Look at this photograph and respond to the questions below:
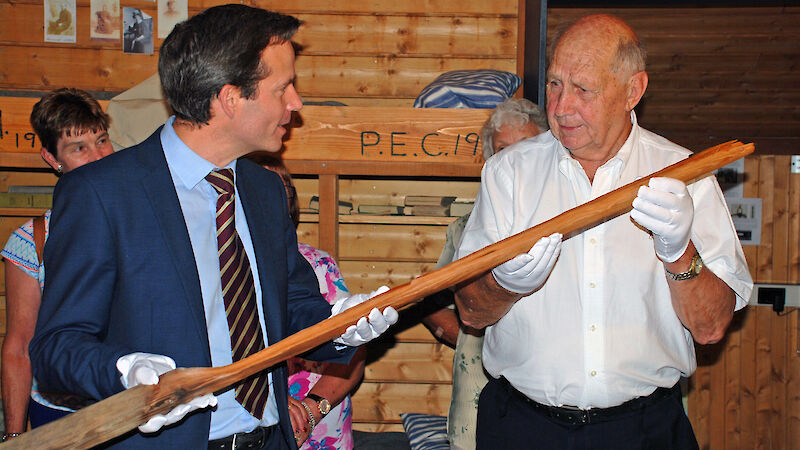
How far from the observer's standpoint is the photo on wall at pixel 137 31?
394cm

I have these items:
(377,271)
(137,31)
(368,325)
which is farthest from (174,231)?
(137,31)

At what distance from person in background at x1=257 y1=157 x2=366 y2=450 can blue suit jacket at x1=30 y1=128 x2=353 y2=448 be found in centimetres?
107

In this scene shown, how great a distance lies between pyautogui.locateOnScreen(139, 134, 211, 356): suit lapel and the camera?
1.37 meters

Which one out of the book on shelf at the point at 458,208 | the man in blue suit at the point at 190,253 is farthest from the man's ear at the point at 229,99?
the book on shelf at the point at 458,208

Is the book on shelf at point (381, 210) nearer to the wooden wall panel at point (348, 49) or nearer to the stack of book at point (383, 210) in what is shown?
the stack of book at point (383, 210)

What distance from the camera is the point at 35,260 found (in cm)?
222

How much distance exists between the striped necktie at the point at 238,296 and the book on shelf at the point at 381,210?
218cm

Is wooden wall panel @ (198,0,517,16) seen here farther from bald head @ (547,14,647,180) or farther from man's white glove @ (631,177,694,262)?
man's white glove @ (631,177,694,262)

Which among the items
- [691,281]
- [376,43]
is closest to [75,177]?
[691,281]

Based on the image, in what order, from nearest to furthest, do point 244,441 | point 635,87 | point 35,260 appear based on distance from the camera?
1. point 244,441
2. point 635,87
3. point 35,260

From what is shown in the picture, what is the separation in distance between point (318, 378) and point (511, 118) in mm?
1191

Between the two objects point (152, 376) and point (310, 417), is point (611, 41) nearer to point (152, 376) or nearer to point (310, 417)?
point (152, 376)

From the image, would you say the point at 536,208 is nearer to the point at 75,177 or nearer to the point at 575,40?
the point at 575,40

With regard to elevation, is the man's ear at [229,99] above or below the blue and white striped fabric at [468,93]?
below
